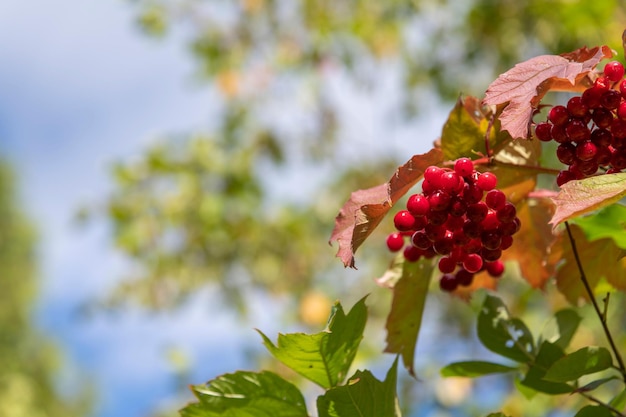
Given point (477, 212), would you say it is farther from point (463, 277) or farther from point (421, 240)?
point (463, 277)

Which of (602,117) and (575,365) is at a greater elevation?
(602,117)

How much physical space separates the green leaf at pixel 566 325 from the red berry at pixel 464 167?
0.80 feet

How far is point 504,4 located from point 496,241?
13.5 feet

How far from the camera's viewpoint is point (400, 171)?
0.61 meters

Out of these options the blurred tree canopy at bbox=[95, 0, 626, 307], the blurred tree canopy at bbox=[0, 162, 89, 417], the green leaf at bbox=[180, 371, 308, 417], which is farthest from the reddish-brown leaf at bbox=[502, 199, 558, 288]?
the blurred tree canopy at bbox=[0, 162, 89, 417]

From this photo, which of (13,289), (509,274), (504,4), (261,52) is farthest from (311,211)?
(13,289)

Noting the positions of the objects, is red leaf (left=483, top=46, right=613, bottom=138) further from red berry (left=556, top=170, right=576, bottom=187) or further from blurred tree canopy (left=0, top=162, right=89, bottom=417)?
blurred tree canopy (left=0, top=162, right=89, bottom=417)

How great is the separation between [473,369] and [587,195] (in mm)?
289

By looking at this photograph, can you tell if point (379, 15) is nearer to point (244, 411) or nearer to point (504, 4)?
point (504, 4)

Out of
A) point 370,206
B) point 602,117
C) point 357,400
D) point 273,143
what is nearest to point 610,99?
point 602,117

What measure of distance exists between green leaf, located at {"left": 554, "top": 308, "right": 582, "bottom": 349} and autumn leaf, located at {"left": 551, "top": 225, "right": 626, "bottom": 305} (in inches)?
0.6

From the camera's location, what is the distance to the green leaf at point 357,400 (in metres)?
0.56

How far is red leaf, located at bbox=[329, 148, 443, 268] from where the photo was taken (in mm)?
590

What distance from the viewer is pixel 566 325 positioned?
786 millimetres
